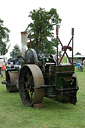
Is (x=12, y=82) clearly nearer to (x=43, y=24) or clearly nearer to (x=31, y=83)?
(x=31, y=83)

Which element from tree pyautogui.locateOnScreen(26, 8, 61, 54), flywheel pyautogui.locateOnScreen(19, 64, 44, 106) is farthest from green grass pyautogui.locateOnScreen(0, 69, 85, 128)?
tree pyautogui.locateOnScreen(26, 8, 61, 54)

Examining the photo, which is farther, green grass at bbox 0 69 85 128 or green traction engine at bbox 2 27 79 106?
green traction engine at bbox 2 27 79 106

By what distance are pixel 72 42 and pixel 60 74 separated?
79 centimetres

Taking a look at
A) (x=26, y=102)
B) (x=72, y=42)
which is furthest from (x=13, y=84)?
(x=72, y=42)

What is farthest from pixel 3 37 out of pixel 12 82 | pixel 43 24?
pixel 12 82

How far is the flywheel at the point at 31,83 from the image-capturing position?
4.27 metres

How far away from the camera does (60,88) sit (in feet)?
13.8

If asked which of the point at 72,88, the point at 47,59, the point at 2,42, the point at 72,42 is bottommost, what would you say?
the point at 72,88

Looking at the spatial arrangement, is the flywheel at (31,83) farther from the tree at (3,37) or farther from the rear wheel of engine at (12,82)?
the tree at (3,37)

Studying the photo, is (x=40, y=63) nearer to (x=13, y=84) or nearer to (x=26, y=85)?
(x=26, y=85)

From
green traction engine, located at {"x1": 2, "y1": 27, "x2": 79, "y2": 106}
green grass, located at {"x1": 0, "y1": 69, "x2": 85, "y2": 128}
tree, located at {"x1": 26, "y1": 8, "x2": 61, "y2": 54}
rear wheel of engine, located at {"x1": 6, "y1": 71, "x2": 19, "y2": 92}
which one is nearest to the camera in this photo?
green grass, located at {"x1": 0, "y1": 69, "x2": 85, "y2": 128}

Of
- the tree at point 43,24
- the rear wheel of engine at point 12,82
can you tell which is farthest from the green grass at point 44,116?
the tree at point 43,24

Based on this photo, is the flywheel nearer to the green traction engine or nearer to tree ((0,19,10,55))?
the green traction engine

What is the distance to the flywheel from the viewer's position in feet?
14.0
